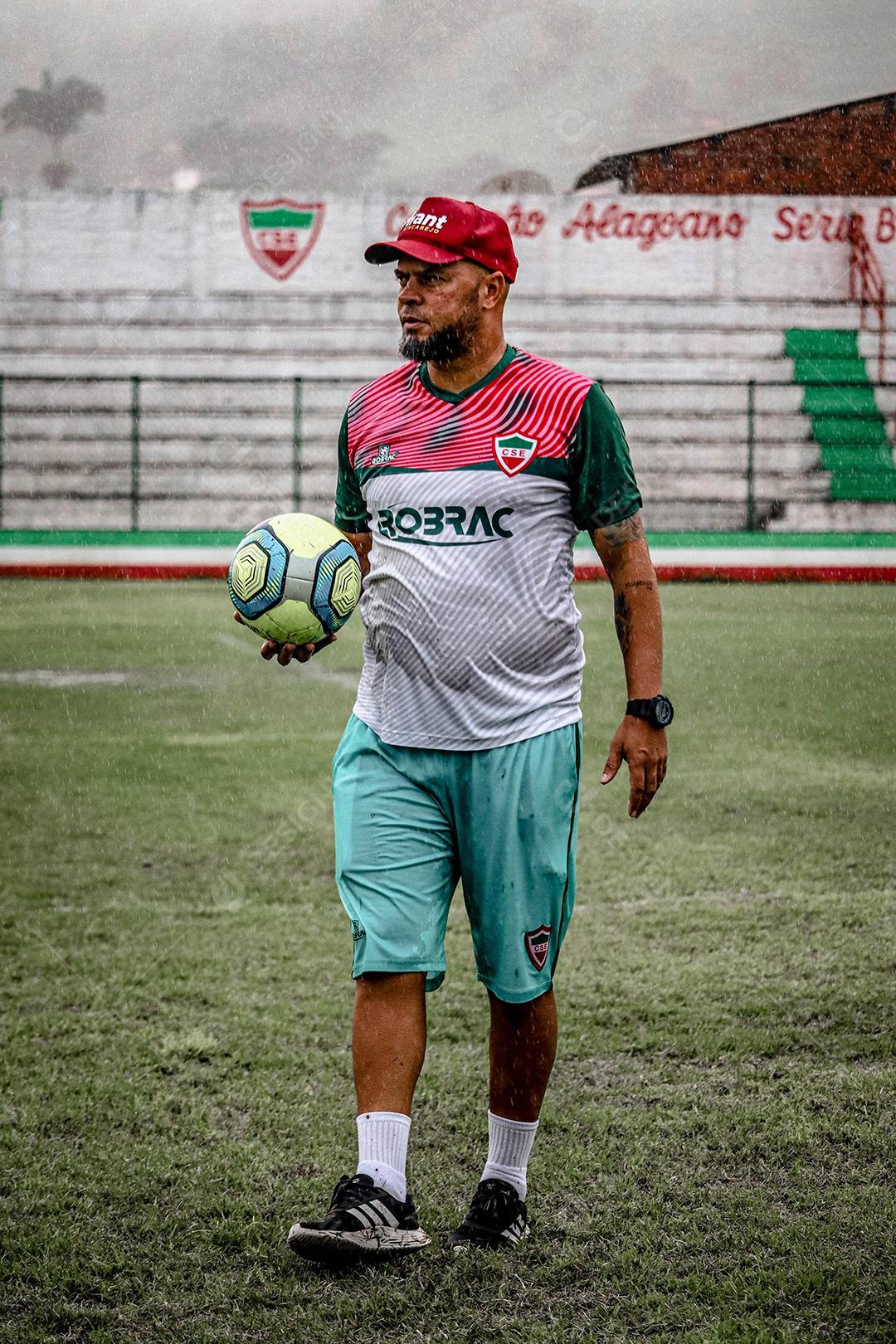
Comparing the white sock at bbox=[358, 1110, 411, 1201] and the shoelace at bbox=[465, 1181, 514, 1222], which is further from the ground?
the white sock at bbox=[358, 1110, 411, 1201]

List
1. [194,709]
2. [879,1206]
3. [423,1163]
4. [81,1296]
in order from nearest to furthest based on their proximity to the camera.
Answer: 1. [81,1296]
2. [879,1206]
3. [423,1163]
4. [194,709]

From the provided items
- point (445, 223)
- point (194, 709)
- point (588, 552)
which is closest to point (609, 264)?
point (588, 552)

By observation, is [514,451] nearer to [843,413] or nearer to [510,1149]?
[510,1149]

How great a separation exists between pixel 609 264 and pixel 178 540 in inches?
452

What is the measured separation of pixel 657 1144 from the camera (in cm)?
312

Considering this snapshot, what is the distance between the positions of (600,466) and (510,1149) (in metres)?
1.30

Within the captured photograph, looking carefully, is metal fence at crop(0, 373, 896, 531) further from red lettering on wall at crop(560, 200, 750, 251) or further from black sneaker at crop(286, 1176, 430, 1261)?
black sneaker at crop(286, 1176, 430, 1261)

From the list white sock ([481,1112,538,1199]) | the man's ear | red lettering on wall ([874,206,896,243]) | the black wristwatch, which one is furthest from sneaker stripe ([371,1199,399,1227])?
red lettering on wall ([874,206,896,243])

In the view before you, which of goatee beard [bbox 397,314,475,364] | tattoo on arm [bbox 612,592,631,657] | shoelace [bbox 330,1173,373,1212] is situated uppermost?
goatee beard [bbox 397,314,475,364]

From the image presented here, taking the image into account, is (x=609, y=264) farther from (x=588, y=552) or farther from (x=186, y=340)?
(x=588, y=552)

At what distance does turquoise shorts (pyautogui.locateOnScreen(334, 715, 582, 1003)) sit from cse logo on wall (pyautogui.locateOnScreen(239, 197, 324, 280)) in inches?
985

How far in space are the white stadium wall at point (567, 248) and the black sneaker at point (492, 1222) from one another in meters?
24.6

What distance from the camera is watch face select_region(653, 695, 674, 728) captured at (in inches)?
111

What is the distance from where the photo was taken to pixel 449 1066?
357cm
